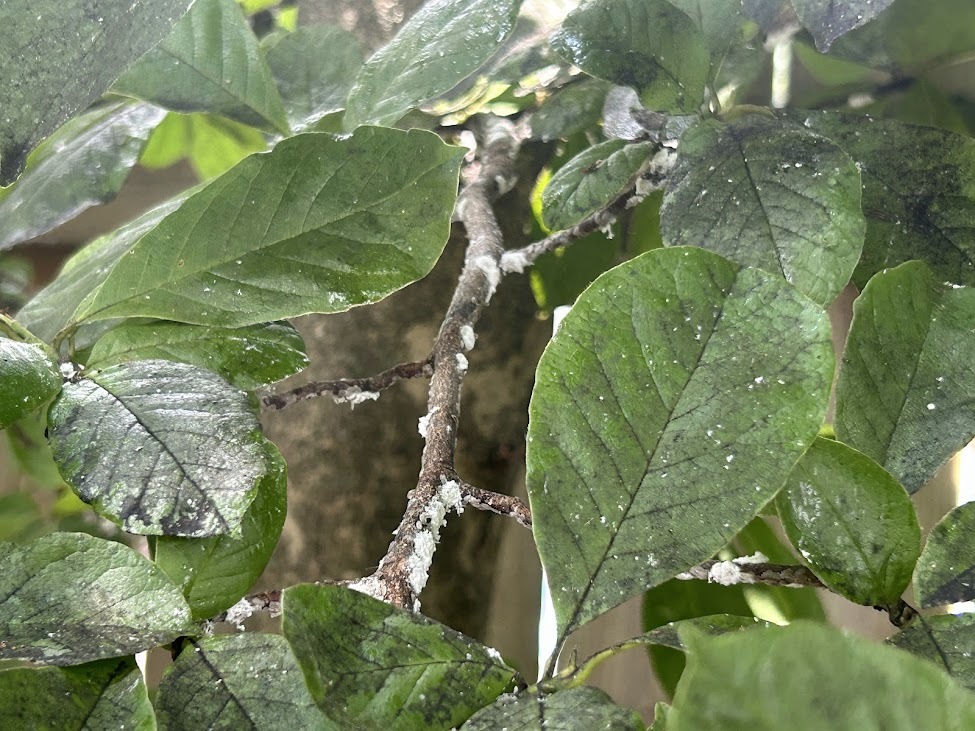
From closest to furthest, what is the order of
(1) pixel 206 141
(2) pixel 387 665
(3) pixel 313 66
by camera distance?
1. (2) pixel 387 665
2. (3) pixel 313 66
3. (1) pixel 206 141

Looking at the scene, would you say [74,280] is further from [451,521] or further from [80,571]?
[451,521]

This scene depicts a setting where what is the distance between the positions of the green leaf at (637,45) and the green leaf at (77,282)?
0.79 ft

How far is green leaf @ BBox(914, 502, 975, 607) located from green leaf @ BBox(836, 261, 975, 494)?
0.09ft

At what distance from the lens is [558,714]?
0.80 feet

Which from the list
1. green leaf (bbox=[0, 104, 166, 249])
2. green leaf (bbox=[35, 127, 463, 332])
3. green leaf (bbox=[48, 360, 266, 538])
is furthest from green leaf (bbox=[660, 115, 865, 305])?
green leaf (bbox=[0, 104, 166, 249])

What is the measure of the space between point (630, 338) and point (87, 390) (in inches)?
10.7

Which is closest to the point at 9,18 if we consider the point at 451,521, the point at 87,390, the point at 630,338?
the point at 87,390

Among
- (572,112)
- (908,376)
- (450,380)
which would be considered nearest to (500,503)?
(450,380)

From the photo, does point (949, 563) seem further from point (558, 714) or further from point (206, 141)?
point (206, 141)

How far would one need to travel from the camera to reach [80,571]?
1.02 ft

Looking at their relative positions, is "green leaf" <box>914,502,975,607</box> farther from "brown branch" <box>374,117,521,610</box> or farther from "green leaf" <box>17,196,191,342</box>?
"green leaf" <box>17,196,191,342</box>

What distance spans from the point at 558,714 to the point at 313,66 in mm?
517

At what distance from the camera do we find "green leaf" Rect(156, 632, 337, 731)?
294 mm

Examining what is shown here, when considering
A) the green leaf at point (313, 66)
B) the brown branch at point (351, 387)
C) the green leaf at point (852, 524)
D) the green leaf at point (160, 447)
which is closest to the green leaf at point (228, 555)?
the green leaf at point (160, 447)
